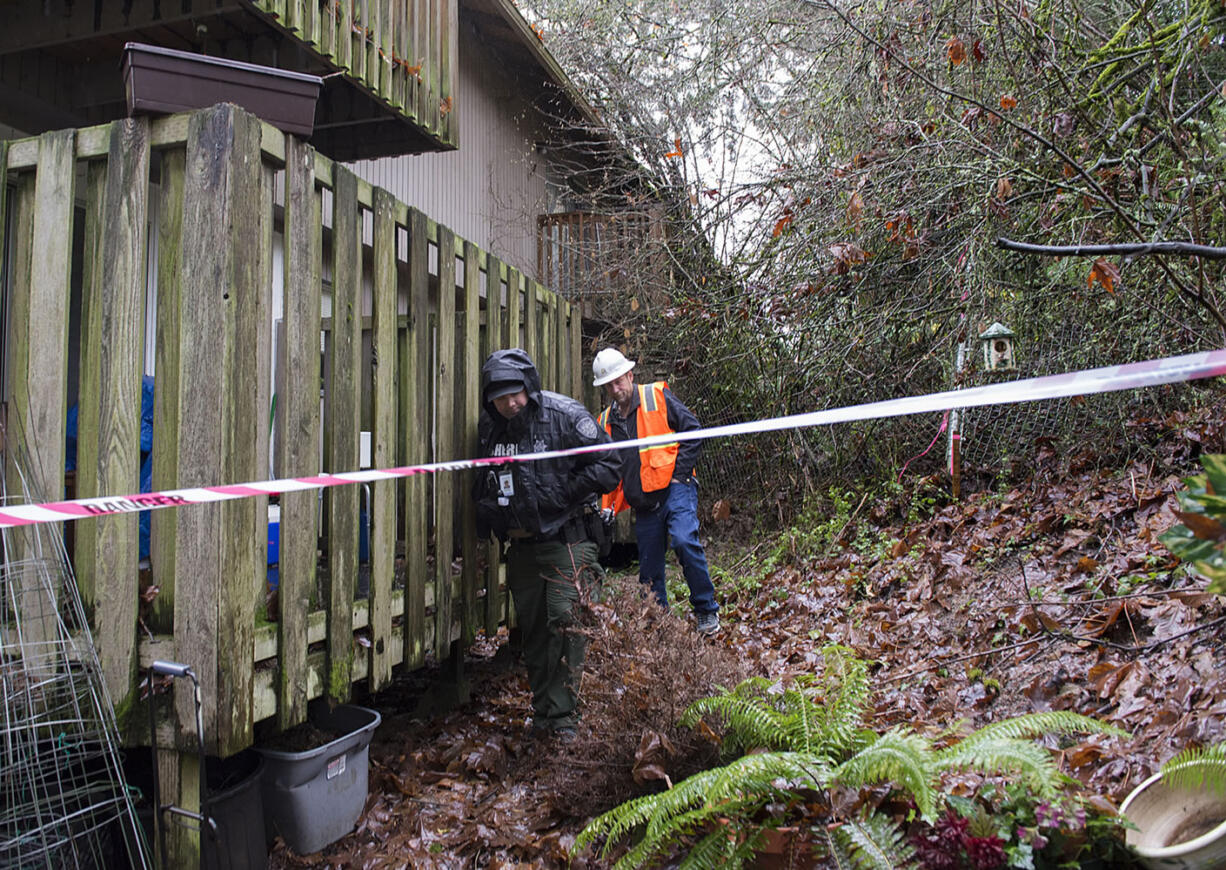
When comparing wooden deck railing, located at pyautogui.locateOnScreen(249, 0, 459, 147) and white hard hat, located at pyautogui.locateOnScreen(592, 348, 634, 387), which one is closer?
wooden deck railing, located at pyautogui.locateOnScreen(249, 0, 459, 147)

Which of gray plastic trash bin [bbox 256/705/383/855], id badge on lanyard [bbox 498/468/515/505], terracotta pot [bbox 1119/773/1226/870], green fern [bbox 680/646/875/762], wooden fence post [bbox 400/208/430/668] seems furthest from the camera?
id badge on lanyard [bbox 498/468/515/505]

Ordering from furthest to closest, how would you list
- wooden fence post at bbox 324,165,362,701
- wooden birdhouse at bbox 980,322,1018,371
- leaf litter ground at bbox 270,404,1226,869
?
wooden birdhouse at bbox 980,322,1018,371
wooden fence post at bbox 324,165,362,701
leaf litter ground at bbox 270,404,1226,869

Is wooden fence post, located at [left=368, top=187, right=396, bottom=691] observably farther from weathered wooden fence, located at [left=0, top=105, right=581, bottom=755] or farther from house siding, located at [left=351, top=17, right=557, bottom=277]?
house siding, located at [left=351, top=17, right=557, bottom=277]

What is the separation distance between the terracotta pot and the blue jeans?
11.9ft

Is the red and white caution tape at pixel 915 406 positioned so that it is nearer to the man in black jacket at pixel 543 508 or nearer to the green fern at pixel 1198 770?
the green fern at pixel 1198 770

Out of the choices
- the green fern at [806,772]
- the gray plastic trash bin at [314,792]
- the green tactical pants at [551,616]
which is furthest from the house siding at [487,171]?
the green fern at [806,772]

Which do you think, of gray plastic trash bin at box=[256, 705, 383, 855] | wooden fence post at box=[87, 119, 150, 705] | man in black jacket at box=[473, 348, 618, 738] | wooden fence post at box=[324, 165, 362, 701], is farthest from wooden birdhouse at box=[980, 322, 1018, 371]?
wooden fence post at box=[87, 119, 150, 705]

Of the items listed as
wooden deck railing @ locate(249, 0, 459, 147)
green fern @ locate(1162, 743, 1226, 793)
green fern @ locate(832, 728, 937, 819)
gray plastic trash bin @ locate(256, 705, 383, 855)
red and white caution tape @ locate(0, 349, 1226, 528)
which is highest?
wooden deck railing @ locate(249, 0, 459, 147)

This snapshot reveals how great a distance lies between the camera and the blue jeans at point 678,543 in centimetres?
576

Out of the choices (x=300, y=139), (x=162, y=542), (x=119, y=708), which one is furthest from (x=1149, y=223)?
(x=119, y=708)

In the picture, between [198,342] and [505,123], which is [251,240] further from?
[505,123]

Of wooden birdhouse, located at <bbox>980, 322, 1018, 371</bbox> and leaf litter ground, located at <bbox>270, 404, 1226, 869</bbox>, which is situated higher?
wooden birdhouse, located at <bbox>980, 322, 1018, 371</bbox>

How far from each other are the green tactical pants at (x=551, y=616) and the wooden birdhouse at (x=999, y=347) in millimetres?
3578

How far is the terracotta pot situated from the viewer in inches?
74.1
